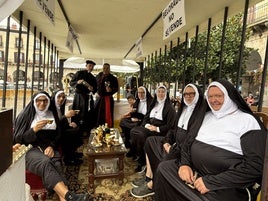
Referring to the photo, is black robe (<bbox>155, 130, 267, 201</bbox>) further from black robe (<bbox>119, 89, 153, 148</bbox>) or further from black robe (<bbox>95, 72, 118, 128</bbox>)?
black robe (<bbox>95, 72, 118, 128</bbox>)

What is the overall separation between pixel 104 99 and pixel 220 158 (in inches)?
137

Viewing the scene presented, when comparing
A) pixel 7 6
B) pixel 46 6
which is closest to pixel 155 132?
pixel 46 6

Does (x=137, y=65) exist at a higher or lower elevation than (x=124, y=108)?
higher

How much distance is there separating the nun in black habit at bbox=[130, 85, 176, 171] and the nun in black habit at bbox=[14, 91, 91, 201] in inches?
42.9

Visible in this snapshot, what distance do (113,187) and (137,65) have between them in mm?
5477

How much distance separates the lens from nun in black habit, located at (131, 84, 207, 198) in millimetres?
2279

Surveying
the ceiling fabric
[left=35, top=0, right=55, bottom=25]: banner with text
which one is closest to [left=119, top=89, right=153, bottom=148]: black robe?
[left=35, top=0, right=55, bottom=25]: banner with text

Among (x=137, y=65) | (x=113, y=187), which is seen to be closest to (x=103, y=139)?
(x=113, y=187)

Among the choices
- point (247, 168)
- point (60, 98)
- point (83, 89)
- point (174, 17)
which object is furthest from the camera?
point (83, 89)

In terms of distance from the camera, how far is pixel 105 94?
15.8ft

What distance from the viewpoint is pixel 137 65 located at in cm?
770

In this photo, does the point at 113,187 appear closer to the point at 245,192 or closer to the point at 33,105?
the point at 33,105

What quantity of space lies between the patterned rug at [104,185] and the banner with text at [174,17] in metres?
1.79

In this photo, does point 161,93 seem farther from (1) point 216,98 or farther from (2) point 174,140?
(1) point 216,98
